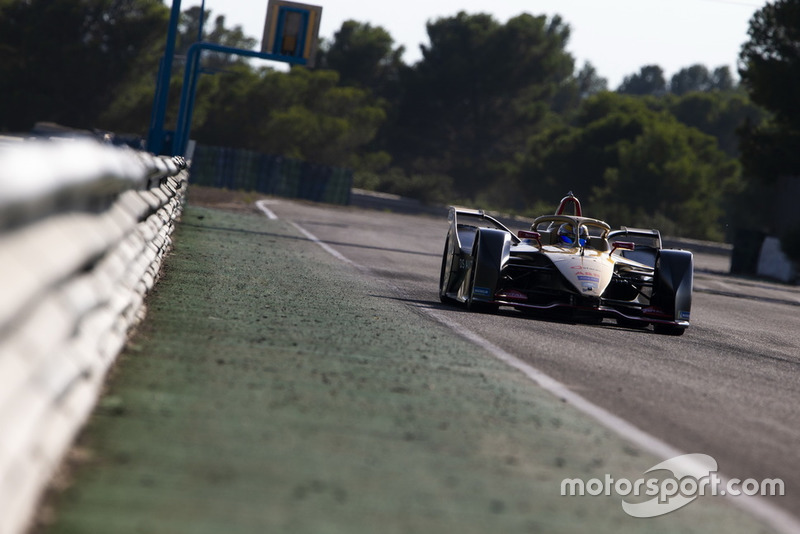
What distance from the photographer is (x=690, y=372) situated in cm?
796

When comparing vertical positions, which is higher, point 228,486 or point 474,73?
point 474,73

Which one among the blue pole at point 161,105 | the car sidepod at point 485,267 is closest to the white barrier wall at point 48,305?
the car sidepod at point 485,267

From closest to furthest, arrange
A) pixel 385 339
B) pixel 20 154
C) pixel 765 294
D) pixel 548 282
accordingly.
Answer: pixel 20 154 < pixel 385 339 < pixel 548 282 < pixel 765 294

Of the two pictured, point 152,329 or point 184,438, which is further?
point 152,329

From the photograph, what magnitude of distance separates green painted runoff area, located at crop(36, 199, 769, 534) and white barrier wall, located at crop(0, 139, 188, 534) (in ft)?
0.47

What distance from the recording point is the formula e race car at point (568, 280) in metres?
10.7

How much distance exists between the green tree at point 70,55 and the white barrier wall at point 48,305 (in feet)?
188

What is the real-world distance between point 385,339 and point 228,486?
4159 mm

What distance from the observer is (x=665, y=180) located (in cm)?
5753

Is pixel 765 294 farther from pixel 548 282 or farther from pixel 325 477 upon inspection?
pixel 325 477

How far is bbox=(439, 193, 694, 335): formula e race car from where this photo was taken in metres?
10.7

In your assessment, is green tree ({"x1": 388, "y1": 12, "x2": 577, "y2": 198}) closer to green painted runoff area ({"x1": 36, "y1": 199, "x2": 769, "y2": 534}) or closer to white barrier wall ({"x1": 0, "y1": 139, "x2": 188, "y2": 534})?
green painted runoff area ({"x1": 36, "y1": 199, "x2": 769, "y2": 534})

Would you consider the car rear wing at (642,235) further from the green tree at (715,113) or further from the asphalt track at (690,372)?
the green tree at (715,113)

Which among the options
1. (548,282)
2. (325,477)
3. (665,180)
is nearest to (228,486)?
(325,477)
